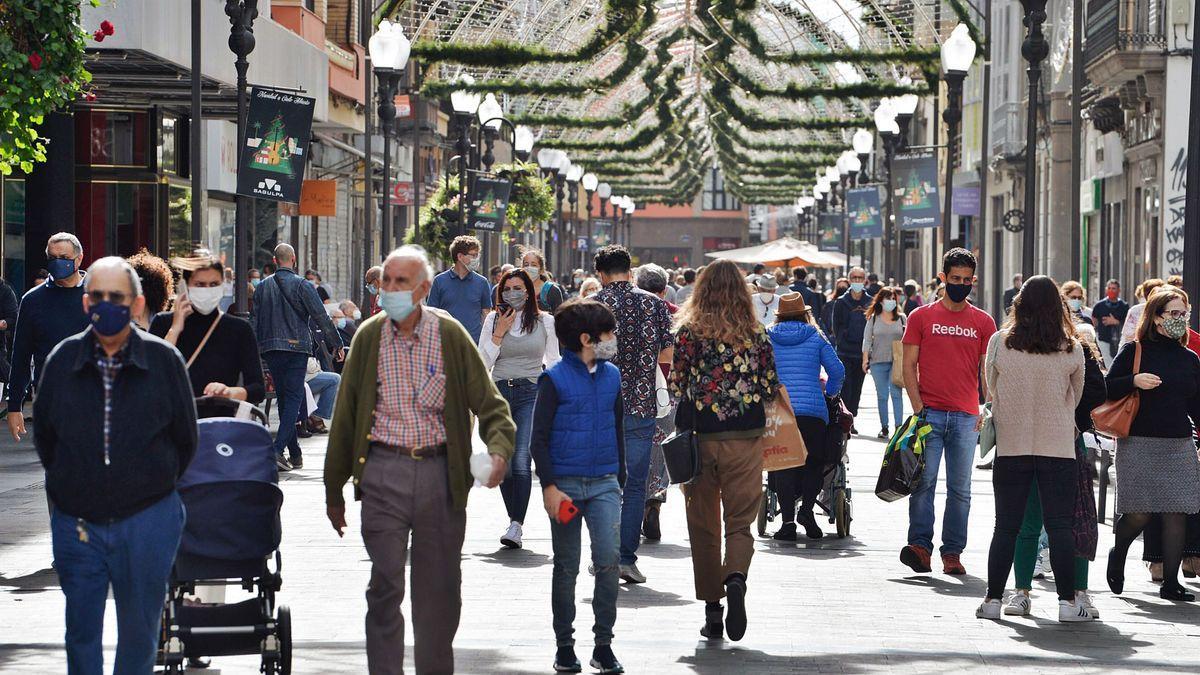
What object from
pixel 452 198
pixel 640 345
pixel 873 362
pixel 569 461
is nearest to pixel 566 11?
pixel 452 198

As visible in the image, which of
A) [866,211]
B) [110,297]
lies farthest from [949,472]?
[866,211]

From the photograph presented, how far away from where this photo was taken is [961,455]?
11.6 m

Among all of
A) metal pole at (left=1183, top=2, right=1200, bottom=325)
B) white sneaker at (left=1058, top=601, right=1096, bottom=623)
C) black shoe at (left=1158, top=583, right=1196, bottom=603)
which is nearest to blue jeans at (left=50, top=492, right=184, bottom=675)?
white sneaker at (left=1058, top=601, right=1096, bottom=623)

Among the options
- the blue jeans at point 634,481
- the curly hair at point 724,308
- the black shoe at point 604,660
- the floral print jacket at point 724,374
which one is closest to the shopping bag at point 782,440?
the floral print jacket at point 724,374

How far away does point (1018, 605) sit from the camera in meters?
10.2

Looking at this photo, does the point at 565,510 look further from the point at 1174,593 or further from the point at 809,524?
the point at 809,524

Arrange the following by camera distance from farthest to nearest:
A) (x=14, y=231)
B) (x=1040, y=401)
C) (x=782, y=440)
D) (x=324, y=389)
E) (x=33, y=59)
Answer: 1. (x=14, y=231)
2. (x=324, y=389)
3. (x=33, y=59)
4. (x=782, y=440)
5. (x=1040, y=401)

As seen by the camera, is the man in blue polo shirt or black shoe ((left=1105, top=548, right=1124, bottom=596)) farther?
the man in blue polo shirt

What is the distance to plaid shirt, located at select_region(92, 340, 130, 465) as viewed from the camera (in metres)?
6.59

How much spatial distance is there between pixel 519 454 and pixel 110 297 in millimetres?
6154

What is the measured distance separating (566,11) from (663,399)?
1377 inches

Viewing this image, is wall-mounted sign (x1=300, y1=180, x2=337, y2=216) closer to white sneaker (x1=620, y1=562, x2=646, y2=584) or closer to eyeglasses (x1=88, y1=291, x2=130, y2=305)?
white sneaker (x1=620, y1=562, x2=646, y2=584)

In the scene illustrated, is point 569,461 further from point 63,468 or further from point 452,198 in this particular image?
point 452,198

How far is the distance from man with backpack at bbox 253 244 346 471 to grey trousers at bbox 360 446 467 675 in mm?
9254
